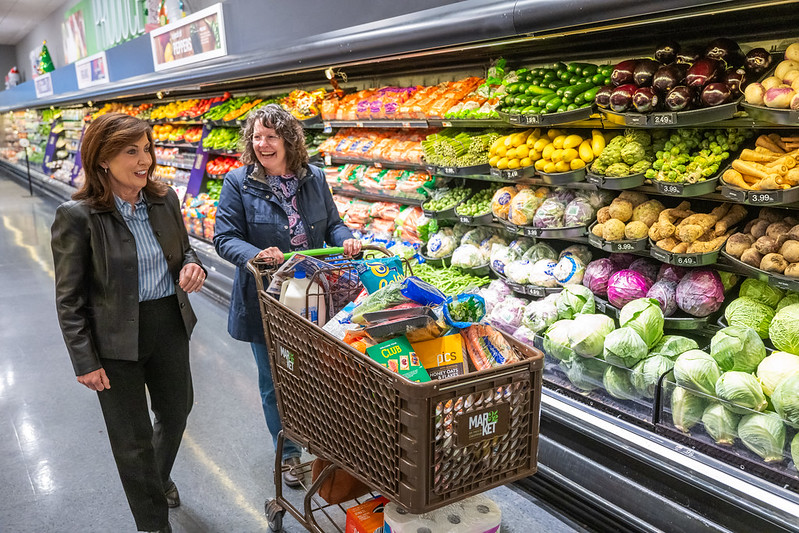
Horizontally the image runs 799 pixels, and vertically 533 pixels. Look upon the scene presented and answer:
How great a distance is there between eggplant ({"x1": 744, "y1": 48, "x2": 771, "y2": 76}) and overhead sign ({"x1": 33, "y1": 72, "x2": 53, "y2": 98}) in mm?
12857

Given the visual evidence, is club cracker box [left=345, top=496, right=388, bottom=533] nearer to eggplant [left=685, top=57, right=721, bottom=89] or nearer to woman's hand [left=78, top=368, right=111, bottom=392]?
woman's hand [left=78, top=368, right=111, bottom=392]

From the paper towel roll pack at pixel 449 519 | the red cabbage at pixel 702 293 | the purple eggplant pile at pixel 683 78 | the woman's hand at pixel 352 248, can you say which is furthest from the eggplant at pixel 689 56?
the paper towel roll pack at pixel 449 519

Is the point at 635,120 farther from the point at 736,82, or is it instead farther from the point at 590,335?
the point at 590,335

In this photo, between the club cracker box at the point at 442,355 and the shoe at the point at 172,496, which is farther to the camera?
the shoe at the point at 172,496

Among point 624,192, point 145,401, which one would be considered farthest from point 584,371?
point 145,401

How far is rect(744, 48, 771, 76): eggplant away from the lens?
7.90ft

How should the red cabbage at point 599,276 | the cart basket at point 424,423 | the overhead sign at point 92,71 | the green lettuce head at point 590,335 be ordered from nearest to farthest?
the cart basket at point 424,423 → the green lettuce head at point 590,335 → the red cabbage at point 599,276 → the overhead sign at point 92,71

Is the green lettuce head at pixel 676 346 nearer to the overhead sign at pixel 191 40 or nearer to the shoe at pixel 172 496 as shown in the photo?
the shoe at pixel 172 496

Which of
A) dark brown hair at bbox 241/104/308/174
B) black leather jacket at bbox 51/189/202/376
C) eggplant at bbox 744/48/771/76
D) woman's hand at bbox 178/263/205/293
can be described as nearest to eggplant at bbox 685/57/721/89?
eggplant at bbox 744/48/771/76

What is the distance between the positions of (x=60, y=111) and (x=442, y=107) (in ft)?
42.7

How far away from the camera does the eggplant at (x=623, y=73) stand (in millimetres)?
2711

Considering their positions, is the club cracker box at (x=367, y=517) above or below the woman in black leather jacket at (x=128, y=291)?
below

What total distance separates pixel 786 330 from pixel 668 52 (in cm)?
120

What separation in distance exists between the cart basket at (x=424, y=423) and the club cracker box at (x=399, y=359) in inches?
1.8
